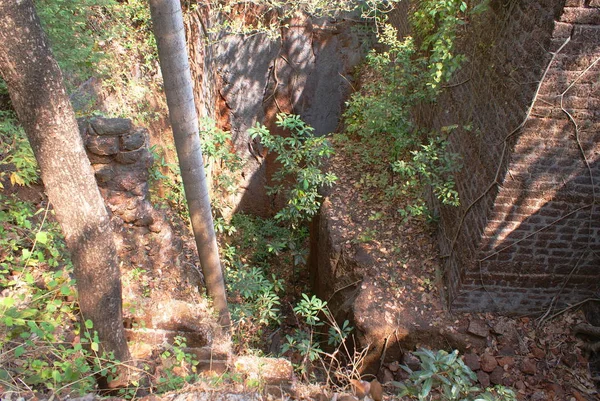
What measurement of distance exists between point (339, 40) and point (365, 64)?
0.86 meters

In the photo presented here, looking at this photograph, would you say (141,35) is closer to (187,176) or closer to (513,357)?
(187,176)

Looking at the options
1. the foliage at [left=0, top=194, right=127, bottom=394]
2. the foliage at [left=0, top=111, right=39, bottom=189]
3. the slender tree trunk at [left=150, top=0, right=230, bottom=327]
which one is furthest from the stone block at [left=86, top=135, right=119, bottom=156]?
the slender tree trunk at [left=150, top=0, right=230, bottom=327]

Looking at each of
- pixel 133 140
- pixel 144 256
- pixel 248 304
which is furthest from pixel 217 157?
pixel 248 304

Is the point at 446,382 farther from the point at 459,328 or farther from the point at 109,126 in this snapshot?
the point at 109,126

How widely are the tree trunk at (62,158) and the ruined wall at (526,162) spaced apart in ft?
11.8

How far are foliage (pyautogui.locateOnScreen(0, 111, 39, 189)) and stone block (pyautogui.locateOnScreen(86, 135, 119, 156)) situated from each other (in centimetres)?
67

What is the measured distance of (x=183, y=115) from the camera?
3.01 m

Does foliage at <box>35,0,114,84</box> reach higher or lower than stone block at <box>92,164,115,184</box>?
higher

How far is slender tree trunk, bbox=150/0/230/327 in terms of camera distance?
2670 mm

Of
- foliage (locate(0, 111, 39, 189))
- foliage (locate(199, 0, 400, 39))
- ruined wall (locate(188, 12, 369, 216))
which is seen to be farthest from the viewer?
ruined wall (locate(188, 12, 369, 216))

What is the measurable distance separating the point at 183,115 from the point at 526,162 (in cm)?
315

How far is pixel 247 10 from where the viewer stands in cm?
808

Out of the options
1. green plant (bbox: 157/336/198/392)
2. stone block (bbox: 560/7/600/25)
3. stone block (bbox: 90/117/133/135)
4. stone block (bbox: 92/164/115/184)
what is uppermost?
stone block (bbox: 560/7/600/25)

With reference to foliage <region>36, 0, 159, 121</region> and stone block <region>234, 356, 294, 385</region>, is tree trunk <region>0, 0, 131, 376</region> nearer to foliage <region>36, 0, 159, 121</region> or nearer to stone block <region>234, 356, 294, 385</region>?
stone block <region>234, 356, 294, 385</region>
